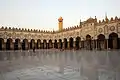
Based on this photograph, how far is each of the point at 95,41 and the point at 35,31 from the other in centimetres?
1821

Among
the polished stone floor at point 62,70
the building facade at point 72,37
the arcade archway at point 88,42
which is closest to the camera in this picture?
the polished stone floor at point 62,70

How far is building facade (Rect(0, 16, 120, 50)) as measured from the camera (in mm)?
29962

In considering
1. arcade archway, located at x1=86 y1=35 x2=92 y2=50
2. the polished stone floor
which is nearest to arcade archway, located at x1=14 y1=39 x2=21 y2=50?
arcade archway, located at x1=86 y1=35 x2=92 y2=50

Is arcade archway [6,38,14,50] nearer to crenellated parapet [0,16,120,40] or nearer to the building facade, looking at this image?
the building facade

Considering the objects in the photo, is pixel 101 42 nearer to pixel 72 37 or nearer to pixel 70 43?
pixel 72 37

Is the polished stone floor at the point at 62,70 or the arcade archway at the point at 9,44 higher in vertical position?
the arcade archway at the point at 9,44

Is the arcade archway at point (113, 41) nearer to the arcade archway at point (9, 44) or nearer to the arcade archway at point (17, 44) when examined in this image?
the arcade archway at point (17, 44)

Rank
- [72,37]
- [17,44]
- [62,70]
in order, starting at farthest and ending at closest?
[17,44]
[72,37]
[62,70]

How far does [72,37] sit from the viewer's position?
38.9 m

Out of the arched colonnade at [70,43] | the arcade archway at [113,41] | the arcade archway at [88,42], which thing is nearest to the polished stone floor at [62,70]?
the arcade archway at [113,41]

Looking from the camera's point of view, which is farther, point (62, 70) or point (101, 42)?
point (101, 42)

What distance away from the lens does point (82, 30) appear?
3578 centimetres

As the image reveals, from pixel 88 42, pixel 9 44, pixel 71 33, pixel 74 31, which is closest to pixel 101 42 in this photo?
pixel 88 42

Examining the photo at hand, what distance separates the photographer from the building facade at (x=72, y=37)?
30.0 meters
